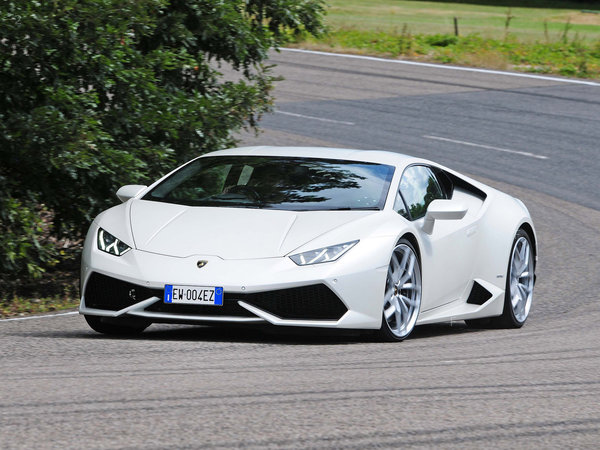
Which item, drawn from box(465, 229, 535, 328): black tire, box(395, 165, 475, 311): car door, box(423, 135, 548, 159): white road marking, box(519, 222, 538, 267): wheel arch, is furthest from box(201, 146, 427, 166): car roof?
box(423, 135, 548, 159): white road marking

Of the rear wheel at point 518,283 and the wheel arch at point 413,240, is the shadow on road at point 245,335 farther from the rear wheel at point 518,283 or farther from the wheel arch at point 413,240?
the rear wheel at point 518,283

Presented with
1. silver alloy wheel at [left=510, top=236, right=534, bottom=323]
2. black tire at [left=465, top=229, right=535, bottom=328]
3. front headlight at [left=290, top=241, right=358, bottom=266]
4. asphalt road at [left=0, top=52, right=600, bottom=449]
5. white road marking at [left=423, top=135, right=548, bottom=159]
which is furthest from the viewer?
white road marking at [left=423, top=135, right=548, bottom=159]

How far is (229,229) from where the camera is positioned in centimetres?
773

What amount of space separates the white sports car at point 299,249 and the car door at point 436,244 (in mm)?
13

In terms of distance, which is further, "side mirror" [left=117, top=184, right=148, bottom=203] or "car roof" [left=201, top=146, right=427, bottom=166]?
"car roof" [left=201, top=146, right=427, bottom=166]

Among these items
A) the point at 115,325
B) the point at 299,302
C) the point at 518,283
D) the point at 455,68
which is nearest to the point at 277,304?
the point at 299,302

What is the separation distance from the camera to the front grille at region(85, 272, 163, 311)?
24.5 ft

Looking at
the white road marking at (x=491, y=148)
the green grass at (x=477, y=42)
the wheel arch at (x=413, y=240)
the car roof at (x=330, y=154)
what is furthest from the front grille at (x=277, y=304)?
the green grass at (x=477, y=42)

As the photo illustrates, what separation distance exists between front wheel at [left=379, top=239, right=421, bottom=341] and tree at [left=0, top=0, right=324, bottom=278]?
12.9ft

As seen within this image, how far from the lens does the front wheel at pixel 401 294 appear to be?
25.4ft

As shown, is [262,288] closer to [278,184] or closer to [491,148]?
[278,184]

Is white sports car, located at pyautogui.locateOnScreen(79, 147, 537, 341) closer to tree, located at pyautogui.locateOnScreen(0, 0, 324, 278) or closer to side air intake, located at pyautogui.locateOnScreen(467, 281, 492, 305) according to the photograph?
side air intake, located at pyautogui.locateOnScreen(467, 281, 492, 305)

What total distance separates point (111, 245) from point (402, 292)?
1.91 metres

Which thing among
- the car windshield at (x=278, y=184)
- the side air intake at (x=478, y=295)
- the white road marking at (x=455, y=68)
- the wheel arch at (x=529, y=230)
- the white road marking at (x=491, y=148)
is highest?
the car windshield at (x=278, y=184)
